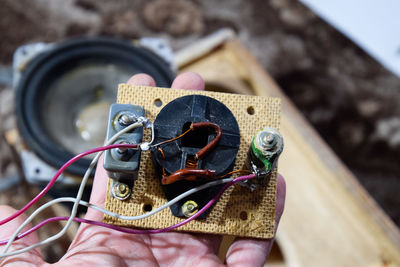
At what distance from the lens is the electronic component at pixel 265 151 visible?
2.22ft

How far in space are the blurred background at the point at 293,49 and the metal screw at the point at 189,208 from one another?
119 cm

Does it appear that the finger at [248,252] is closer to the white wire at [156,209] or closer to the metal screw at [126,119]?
the white wire at [156,209]

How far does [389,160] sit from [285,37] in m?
0.81

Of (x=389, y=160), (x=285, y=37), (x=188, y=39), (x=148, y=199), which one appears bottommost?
(x=148, y=199)

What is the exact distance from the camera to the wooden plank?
1163 mm

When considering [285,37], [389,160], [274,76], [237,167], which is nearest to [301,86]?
[274,76]

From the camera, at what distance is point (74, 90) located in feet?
3.94

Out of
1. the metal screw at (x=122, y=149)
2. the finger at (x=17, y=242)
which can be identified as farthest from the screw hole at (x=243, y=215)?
the finger at (x=17, y=242)

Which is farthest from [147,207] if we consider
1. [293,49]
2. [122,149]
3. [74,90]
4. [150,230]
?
[293,49]

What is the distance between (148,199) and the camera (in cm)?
77

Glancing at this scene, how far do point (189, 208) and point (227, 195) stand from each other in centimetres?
9

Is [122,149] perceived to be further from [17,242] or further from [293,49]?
[293,49]

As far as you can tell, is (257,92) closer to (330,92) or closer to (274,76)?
(274,76)

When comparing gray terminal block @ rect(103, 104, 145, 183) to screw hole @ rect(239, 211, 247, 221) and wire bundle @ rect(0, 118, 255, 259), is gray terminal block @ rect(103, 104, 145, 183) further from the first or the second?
screw hole @ rect(239, 211, 247, 221)
